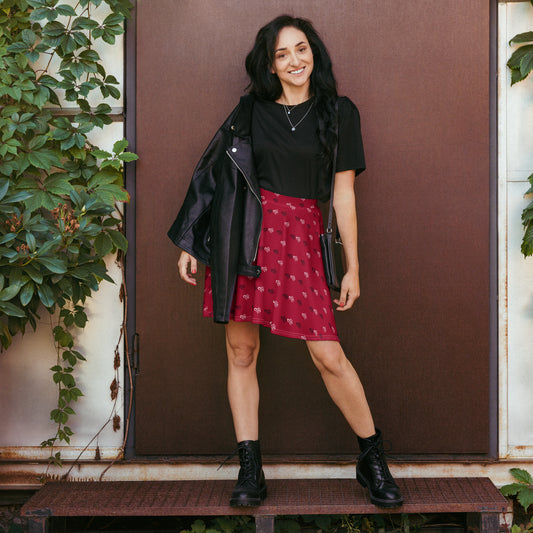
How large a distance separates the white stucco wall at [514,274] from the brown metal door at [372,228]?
0.27 ft

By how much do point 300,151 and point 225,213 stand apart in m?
0.36

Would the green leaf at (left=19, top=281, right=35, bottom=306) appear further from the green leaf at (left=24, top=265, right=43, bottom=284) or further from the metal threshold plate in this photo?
the metal threshold plate

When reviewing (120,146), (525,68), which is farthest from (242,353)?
(525,68)

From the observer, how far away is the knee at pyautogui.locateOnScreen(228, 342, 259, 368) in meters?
2.32

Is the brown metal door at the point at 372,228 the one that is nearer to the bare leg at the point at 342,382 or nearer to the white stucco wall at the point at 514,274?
the white stucco wall at the point at 514,274

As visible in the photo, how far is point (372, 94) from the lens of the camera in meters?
2.71

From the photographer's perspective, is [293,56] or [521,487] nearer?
[293,56]

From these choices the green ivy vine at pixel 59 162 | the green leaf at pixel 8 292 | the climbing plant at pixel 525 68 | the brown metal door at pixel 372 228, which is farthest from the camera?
the brown metal door at pixel 372 228

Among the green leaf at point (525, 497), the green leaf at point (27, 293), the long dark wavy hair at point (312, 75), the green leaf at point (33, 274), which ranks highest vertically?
the long dark wavy hair at point (312, 75)

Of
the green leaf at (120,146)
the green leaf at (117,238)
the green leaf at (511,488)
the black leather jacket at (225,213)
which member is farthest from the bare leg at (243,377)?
the green leaf at (511,488)

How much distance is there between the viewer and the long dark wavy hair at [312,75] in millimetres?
2223

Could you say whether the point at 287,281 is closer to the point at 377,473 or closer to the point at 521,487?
the point at 377,473

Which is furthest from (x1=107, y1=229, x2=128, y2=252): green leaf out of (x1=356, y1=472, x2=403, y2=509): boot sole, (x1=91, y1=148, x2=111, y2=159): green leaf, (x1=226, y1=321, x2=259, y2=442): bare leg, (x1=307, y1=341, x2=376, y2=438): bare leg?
(x1=356, y1=472, x2=403, y2=509): boot sole

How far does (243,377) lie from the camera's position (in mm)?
2338
